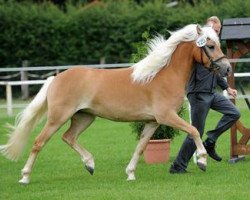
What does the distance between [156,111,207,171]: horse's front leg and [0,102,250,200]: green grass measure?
0.87 feet

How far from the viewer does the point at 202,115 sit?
10570 mm

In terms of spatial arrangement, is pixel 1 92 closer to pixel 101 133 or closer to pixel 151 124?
pixel 101 133

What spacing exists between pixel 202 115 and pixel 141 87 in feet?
3.43

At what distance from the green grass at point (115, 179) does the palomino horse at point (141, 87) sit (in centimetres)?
47

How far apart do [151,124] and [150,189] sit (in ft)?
4.40

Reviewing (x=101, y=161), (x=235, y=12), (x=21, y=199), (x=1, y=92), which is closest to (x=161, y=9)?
(x=235, y=12)

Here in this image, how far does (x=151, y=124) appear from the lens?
10344 mm

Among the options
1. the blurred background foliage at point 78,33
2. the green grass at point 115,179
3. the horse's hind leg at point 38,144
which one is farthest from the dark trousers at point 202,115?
the blurred background foliage at point 78,33

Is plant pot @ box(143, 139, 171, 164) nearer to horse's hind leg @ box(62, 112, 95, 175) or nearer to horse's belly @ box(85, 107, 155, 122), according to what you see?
horse's hind leg @ box(62, 112, 95, 175)

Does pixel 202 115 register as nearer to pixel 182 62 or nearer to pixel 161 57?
pixel 182 62

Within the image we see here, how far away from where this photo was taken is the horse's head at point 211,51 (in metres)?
9.87

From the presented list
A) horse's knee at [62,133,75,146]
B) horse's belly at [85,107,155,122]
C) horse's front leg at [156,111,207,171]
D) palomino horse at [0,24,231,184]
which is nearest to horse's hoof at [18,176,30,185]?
palomino horse at [0,24,231,184]

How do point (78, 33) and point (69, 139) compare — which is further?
point (78, 33)

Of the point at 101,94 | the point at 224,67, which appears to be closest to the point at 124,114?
the point at 101,94
